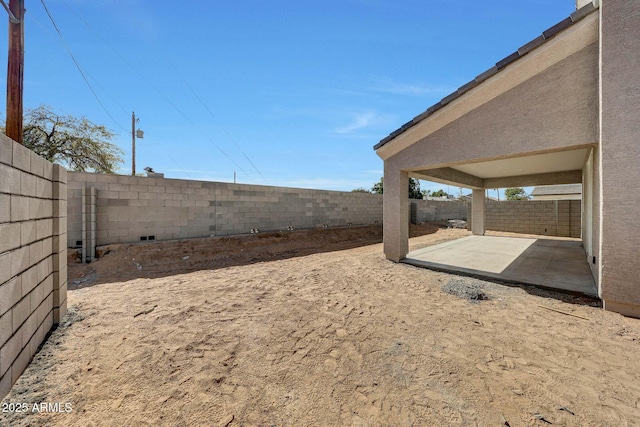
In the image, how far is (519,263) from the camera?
6.51 meters

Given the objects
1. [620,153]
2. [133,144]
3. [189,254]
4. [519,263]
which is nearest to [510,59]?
[620,153]

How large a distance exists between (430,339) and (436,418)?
1.16m

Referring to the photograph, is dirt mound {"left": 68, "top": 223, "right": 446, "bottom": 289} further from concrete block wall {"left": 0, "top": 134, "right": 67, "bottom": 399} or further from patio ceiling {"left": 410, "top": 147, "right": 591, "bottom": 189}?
patio ceiling {"left": 410, "top": 147, "right": 591, "bottom": 189}

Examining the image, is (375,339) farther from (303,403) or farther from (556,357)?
(556,357)

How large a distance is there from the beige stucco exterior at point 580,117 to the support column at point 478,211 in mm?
8192

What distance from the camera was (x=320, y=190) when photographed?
1224 centimetres

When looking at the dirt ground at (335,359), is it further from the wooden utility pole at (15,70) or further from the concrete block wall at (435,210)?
the concrete block wall at (435,210)

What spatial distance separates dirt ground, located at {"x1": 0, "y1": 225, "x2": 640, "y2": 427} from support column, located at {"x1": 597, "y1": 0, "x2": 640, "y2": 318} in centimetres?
50

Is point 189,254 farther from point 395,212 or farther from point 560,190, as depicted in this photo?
point 560,190

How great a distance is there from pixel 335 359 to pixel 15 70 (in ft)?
17.3

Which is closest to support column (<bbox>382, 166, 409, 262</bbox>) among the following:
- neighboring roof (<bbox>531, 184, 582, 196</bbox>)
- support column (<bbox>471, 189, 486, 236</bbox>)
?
support column (<bbox>471, 189, 486, 236</bbox>)

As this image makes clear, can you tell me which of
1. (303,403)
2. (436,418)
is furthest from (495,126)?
(303,403)

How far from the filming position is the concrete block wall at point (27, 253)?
2.00 m

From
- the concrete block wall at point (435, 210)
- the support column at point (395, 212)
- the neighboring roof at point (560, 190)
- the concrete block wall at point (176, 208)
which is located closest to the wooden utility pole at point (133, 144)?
the concrete block wall at point (176, 208)
